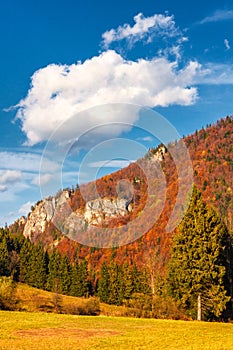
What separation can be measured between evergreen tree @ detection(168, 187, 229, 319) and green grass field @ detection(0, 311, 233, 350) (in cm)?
779

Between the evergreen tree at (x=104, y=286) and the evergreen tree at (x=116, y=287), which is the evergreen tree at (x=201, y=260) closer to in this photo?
the evergreen tree at (x=116, y=287)

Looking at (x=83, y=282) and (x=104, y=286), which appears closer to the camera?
(x=104, y=286)

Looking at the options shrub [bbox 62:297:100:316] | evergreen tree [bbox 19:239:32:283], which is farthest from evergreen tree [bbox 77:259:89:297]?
shrub [bbox 62:297:100:316]

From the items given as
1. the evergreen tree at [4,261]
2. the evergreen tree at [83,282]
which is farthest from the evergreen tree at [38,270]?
the evergreen tree at [83,282]

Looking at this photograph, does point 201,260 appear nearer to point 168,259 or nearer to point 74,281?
point 74,281

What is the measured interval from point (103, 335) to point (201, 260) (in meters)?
14.6

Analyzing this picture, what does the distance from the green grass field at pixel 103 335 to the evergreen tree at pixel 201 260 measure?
25.6 feet

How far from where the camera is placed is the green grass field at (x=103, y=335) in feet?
56.4

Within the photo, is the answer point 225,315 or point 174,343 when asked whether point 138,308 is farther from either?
point 174,343

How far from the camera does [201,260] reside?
107 ft

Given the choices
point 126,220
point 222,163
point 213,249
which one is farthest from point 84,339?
point 222,163

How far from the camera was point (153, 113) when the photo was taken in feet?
103

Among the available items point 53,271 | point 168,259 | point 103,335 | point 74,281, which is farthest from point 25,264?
point 103,335

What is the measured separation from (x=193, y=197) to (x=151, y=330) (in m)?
15.6
